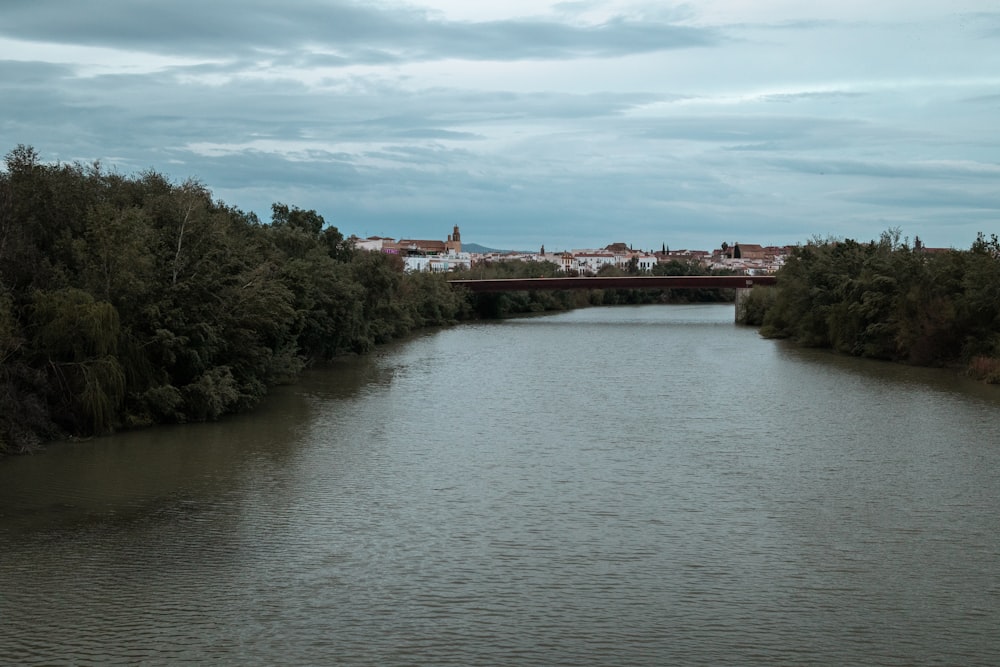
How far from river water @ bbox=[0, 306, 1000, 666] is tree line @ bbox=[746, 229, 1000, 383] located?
34.4ft

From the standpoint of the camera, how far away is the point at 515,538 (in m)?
16.6

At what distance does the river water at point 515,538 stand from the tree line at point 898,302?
10483mm

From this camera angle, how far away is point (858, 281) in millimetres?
50000

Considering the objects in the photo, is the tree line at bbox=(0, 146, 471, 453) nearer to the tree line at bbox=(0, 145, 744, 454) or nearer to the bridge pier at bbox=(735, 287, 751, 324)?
the tree line at bbox=(0, 145, 744, 454)

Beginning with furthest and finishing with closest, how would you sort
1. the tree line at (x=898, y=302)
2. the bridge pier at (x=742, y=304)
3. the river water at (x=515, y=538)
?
the bridge pier at (x=742, y=304) → the tree line at (x=898, y=302) → the river water at (x=515, y=538)

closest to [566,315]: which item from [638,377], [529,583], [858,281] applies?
[858,281]

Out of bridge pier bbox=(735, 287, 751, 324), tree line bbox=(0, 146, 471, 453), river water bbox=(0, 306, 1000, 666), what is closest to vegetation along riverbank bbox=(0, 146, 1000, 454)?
tree line bbox=(0, 146, 471, 453)

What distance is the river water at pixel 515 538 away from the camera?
1238 centimetres

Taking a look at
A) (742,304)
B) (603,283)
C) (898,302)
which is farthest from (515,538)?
(603,283)

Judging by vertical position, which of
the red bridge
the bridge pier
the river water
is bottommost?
the river water

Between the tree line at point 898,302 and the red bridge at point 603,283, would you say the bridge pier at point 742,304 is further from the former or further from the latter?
the tree line at point 898,302

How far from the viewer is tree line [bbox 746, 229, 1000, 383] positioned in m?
40.3

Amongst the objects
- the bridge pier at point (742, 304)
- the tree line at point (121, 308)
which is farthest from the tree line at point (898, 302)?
the tree line at point (121, 308)

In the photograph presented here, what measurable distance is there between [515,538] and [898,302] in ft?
115
